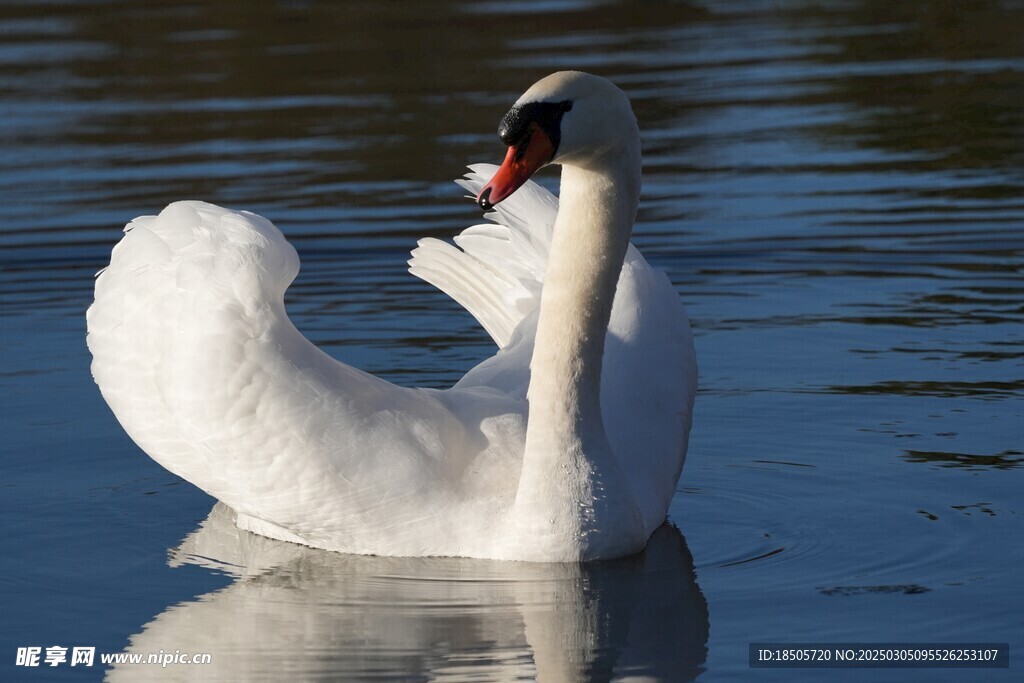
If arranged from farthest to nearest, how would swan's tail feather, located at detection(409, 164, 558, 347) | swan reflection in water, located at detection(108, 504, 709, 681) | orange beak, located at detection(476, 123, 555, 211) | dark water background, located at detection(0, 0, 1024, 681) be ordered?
swan's tail feather, located at detection(409, 164, 558, 347) < dark water background, located at detection(0, 0, 1024, 681) < orange beak, located at detection(476, 123, 555, 211) < swan reflection in water, located at detection(108, 504, 709, 681)

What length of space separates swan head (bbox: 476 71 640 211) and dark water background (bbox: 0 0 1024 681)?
1383 millimetres

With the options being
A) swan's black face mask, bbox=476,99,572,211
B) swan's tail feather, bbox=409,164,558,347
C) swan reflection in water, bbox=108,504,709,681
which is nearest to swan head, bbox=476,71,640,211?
swan's black face mask, bbox=476,99,572,211

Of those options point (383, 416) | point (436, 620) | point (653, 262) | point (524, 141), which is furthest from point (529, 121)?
point (653, 262)

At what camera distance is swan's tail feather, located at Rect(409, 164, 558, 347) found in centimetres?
797

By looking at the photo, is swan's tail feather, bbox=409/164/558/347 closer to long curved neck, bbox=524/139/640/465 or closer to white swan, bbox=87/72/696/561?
white swan, bbox=87/72/696/561

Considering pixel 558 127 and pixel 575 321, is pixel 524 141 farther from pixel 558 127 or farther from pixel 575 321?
pixel 575 321

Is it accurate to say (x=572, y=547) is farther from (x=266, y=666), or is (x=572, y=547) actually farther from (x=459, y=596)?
(x=266, y=666)

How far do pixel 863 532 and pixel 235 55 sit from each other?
13.7 meters

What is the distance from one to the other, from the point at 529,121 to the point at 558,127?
4.2 inches

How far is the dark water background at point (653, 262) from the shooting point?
20.6 ft

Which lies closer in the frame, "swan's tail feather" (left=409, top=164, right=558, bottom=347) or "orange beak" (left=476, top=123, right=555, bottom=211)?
"orange beak" (left=476, top=123, right=555, bottom=211)

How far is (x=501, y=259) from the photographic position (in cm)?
809

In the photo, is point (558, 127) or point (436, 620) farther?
point (436, 620)

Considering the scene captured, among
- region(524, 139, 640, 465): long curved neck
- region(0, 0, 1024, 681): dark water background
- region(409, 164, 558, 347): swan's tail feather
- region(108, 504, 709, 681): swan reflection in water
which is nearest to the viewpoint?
region(108, 504, 709, 681): swan reflection in water
